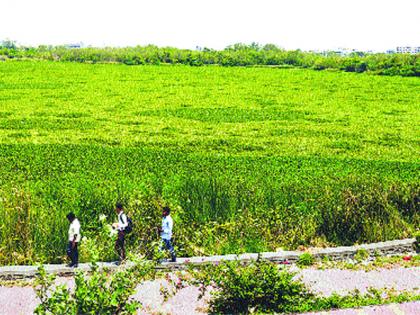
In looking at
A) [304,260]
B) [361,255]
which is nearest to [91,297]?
[304,260]

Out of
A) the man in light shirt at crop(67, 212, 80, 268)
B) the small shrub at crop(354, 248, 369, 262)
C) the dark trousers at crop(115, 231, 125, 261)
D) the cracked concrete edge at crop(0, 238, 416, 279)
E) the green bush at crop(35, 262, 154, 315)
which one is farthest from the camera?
the small shrub at crop(354, 248, 369, 262)

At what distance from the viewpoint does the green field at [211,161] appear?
1395 centimetres

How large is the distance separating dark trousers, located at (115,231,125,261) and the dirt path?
1.26 m

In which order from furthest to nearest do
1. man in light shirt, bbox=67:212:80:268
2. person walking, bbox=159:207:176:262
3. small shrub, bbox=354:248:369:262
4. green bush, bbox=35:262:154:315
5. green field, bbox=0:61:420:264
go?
green field, bbox=0:61:420:264, small shrub, bbox=354:248:369:262, person walking, bbox=159:207:176:262, man in light shirt, bbox=67:212:80:268, green bush, bbox=35:262:154:315

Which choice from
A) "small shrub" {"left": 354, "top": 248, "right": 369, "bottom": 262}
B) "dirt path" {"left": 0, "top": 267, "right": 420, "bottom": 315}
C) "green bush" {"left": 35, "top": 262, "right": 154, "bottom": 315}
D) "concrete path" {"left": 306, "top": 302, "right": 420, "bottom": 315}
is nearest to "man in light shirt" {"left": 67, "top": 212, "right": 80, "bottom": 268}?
"dirt path" {"left": 0, "top": 267, "right": 420, "bottom": 315}

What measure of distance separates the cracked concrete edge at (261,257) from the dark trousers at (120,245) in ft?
1.28

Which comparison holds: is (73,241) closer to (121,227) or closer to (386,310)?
(121,227)

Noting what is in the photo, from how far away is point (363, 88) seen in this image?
197 ft

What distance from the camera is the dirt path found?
10258mm

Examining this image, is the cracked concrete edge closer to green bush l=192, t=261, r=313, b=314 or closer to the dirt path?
the dirt path

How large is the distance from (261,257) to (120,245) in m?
3.14

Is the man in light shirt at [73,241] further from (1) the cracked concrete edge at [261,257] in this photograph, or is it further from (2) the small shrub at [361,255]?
(2) the small shrub at [361,255]

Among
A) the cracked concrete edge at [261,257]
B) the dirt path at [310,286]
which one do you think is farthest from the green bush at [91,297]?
the cracked concrete edge at [261,257]

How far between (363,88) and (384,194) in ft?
153
